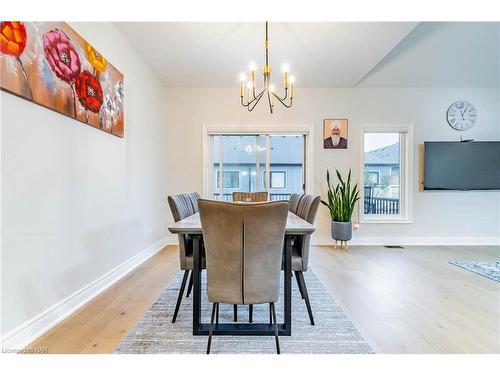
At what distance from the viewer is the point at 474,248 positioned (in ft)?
13.5

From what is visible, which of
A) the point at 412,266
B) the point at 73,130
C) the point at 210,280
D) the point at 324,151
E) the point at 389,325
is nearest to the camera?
the point at 210,280

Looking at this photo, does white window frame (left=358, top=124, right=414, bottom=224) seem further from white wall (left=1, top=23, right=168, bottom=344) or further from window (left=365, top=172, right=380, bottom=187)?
white wall (left=1, top=23, right=168, bottom=344)

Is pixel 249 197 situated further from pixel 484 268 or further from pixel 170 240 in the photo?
pixel 484 268

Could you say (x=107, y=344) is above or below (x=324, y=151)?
below

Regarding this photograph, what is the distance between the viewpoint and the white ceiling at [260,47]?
2.66 meters

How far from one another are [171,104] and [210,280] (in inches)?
145

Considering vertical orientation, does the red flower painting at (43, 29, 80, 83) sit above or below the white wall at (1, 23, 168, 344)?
above

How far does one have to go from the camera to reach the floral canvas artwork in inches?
58.7

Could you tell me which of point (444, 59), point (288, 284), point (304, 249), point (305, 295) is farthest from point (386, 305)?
point (444, 59)

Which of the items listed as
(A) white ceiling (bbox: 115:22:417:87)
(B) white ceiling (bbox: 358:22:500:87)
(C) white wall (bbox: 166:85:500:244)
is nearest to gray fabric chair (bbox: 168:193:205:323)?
(A) white ceiling (bbox: 115:22:417:87)

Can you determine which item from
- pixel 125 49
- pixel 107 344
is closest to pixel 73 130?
pixel 125 49

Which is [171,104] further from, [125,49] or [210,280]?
[210,280]

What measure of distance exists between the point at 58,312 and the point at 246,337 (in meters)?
1.43

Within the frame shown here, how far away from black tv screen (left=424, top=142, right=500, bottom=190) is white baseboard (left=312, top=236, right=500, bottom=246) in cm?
89
